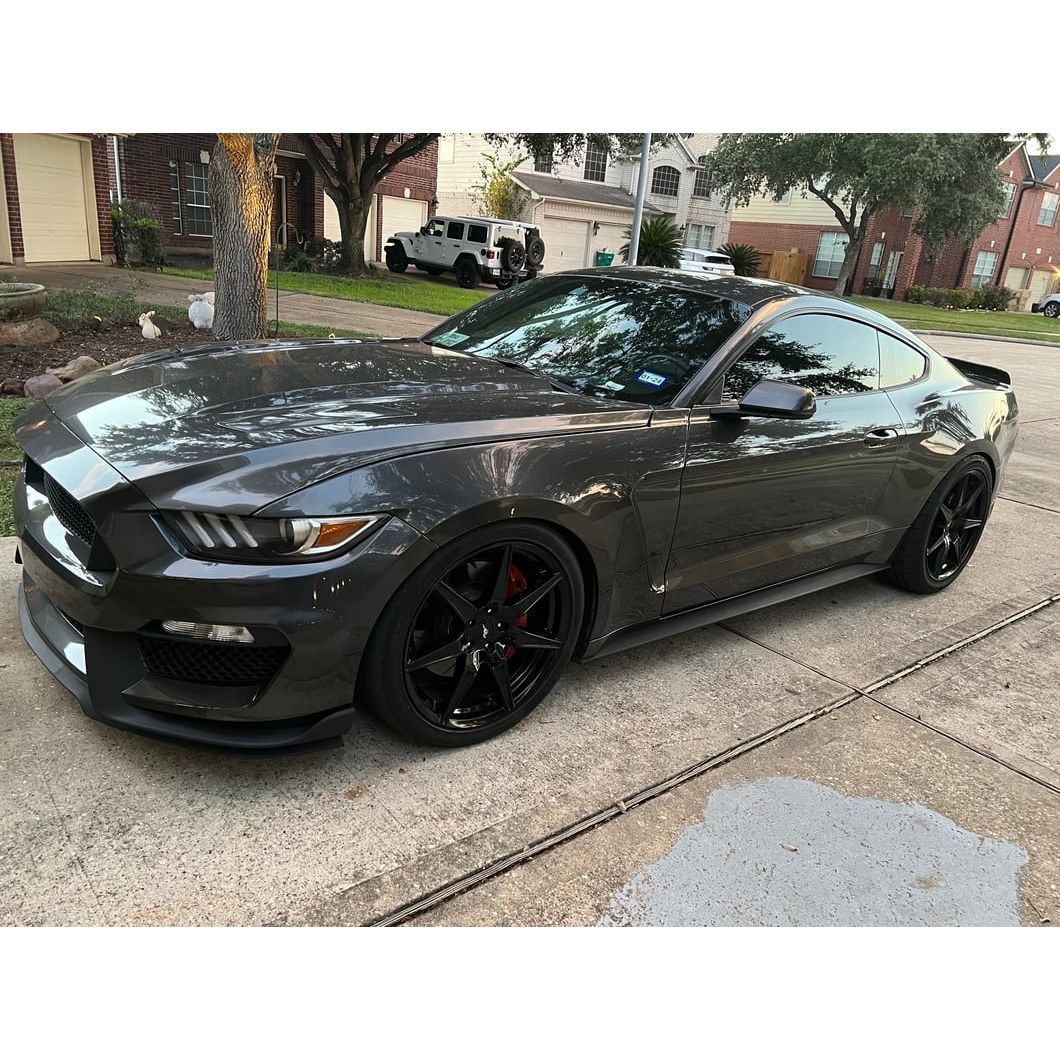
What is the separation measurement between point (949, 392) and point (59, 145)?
19211 millimetres

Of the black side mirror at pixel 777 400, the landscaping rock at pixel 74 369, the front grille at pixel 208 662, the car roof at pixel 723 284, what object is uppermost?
the car roof at pixel 723 284

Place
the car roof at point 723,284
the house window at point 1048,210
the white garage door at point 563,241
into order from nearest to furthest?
the car roof at point 723,284 → the white garage door at point 563,241 → the house window at point 1048,210

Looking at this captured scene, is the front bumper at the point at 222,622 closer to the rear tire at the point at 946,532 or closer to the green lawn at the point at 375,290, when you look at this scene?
the rear tire at the point at 946,532

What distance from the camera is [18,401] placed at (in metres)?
6.40

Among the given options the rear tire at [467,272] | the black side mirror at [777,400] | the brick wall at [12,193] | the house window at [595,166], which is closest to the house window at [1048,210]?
the house window at [595,166]

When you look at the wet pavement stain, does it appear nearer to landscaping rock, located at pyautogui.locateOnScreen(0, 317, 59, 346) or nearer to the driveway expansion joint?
the driveway expansion joint

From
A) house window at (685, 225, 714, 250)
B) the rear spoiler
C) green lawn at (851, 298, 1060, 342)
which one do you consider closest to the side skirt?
the rear spoiler

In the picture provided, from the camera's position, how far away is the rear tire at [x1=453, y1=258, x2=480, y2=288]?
24.1 m

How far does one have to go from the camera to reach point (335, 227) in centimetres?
2722

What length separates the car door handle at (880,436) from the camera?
3.87 meters

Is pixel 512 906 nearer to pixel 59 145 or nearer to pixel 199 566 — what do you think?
pixel 199 566

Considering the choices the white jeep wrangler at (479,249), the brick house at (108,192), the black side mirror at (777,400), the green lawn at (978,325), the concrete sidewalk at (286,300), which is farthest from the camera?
the green lawn at (978,325)

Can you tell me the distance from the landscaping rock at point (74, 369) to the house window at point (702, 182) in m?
Answer: 38.2

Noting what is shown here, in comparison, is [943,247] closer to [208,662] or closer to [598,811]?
[598,811]
